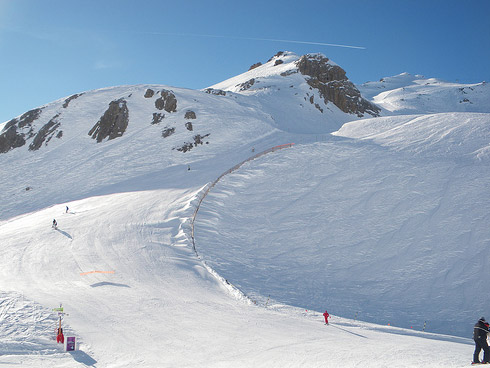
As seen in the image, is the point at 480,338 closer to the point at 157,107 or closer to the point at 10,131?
the point at 157,107

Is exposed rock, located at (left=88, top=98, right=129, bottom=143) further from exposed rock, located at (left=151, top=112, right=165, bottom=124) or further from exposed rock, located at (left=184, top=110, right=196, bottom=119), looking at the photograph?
exposed rock, located at (left=184, top=110, right=196, bottom=119)

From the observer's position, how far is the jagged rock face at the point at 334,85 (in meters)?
80.1

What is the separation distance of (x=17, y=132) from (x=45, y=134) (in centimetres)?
585

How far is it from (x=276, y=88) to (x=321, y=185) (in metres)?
51.0

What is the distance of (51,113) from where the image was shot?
212 feet

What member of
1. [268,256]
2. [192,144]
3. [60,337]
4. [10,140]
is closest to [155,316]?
[60,337]

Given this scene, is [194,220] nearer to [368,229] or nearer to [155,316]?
[368,229]

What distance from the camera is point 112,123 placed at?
57844mm

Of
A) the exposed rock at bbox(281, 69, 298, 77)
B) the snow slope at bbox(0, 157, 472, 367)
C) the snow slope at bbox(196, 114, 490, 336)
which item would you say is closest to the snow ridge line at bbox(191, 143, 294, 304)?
the snow slope at bbox(0, 157, 472, 367)

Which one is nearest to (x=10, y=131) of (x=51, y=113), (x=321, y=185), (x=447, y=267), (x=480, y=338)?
(x=51, y=113)

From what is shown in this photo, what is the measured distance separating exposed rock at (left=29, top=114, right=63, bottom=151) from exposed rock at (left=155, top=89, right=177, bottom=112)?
1617cm

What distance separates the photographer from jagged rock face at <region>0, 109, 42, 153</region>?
59.6m

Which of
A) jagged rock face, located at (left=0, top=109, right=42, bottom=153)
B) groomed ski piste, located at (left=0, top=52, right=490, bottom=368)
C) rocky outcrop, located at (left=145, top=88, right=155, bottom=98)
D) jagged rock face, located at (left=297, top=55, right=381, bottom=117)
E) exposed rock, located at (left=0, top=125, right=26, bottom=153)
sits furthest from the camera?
jagged rock face, located at (left=297, top=55, right=381, bottom=117)

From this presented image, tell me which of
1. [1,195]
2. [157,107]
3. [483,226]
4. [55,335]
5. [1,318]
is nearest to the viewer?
[55,335]
